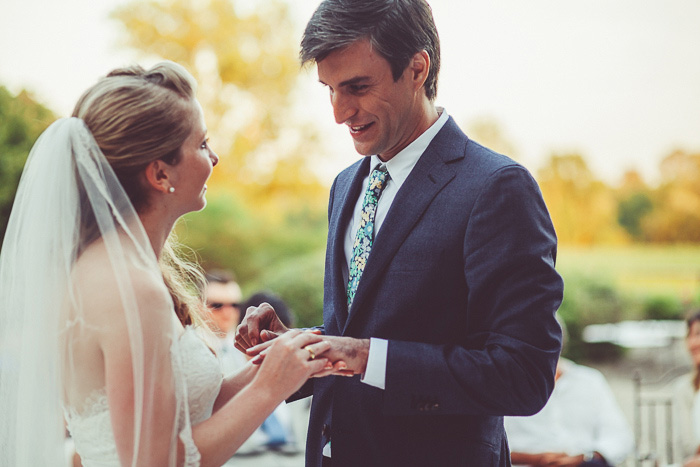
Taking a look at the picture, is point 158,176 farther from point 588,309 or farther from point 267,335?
point 588,309

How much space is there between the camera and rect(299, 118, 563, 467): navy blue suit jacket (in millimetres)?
1825

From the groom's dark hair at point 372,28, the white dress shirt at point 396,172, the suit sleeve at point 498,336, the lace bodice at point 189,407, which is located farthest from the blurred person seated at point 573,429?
the groom's dark hair at point 372,28

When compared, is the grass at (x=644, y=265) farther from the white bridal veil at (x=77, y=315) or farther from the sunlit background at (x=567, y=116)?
the white bridal veil at (x=77, y=315)

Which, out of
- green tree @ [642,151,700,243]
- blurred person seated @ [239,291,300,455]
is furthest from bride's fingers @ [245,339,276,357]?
green tree @ [642,151,700,243]

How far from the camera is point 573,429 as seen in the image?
4688mm

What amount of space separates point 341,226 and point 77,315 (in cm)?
88

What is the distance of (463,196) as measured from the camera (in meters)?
1.96

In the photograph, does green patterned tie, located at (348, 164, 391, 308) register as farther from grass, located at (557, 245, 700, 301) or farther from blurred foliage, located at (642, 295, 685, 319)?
blurred foliage, located at (642, 295, 685, 319)

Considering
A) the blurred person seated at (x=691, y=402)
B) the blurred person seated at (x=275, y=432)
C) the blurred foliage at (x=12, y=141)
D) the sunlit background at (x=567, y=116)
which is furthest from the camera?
the sunlit background at (x=567, y=116)

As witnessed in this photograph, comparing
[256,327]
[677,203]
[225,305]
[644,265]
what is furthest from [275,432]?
[677,203]

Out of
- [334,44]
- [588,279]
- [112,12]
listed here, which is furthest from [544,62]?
[334,44]

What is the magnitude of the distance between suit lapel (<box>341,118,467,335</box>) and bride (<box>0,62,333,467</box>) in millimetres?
253

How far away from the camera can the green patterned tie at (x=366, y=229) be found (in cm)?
211

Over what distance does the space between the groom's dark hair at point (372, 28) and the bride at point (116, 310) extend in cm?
43
